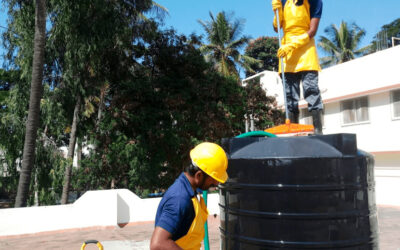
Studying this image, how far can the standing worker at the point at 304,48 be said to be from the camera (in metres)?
3.74

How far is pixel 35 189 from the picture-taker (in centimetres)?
1165

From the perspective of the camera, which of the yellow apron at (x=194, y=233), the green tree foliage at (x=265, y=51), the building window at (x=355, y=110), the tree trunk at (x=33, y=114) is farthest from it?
the green tree foliage at (x=265, y=51)

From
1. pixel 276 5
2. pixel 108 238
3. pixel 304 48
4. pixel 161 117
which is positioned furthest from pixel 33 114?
pixel 304 48

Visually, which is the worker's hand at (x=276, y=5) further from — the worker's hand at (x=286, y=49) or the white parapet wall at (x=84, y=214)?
the white parapet wall at (x=84, y=214)

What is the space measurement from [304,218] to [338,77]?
16.0 metres

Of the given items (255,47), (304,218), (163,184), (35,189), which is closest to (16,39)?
(35,189)

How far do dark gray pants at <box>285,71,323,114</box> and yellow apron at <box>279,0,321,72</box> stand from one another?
0.28ft

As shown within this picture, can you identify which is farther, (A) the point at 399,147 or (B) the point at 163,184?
(A) the point at 399,147

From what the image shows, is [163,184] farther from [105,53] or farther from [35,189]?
[105,53]

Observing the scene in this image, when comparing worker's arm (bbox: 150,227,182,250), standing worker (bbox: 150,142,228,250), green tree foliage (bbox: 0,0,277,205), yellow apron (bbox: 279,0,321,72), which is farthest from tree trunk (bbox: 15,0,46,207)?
worker's arm (bbox: 150,227,182,250)

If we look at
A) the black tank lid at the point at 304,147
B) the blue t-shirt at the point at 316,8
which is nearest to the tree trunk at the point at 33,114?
the blue t-shirt at the point at 316,8

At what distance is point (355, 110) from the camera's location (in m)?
16.0

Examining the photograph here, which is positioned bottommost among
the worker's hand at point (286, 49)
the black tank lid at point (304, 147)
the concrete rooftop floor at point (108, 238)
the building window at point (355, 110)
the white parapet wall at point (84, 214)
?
the concrete rooftop floor at point (108, 238)

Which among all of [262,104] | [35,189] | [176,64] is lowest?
[35,189]
